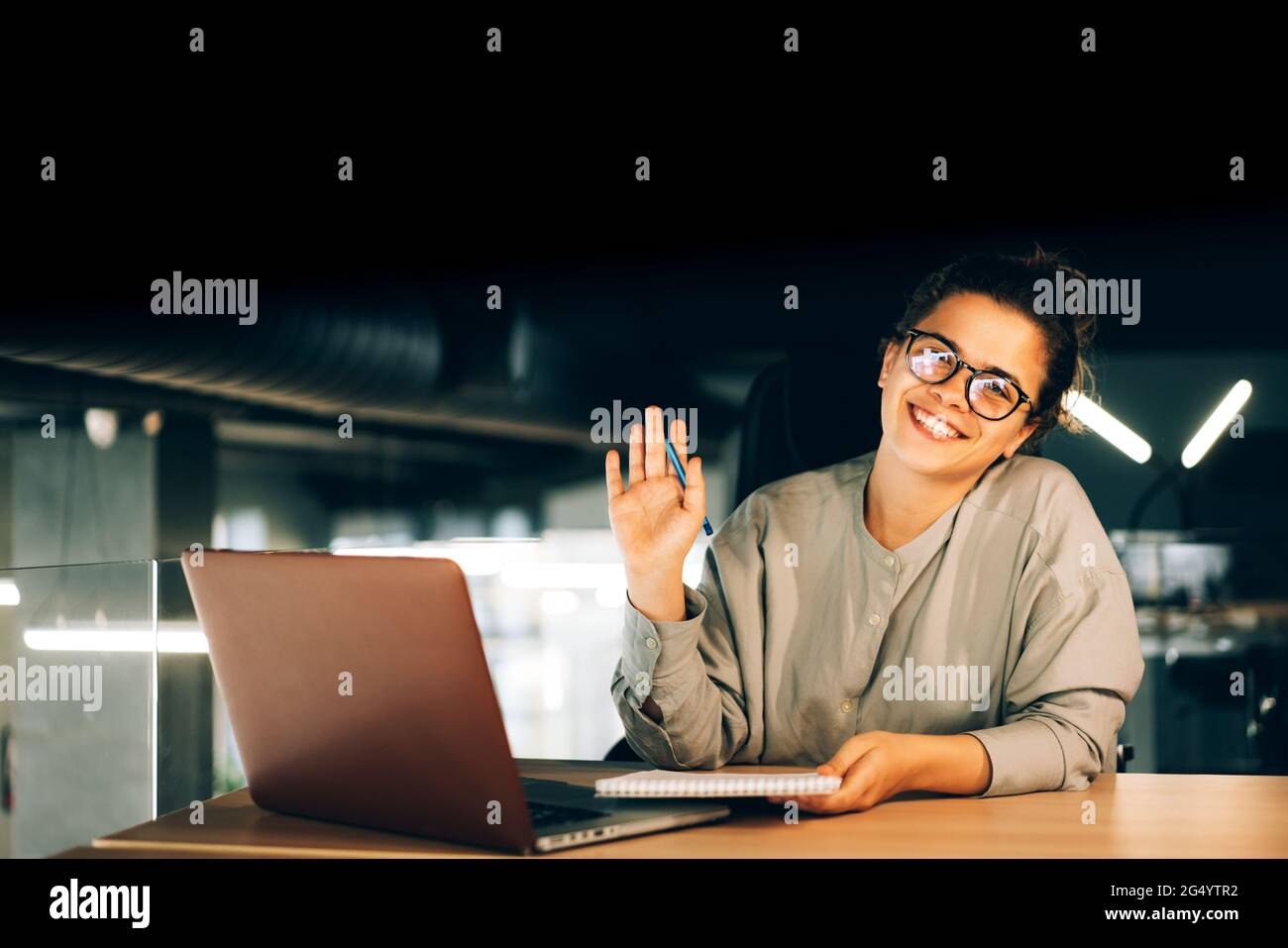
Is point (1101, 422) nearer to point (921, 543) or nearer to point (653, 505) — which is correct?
point (921, 543)

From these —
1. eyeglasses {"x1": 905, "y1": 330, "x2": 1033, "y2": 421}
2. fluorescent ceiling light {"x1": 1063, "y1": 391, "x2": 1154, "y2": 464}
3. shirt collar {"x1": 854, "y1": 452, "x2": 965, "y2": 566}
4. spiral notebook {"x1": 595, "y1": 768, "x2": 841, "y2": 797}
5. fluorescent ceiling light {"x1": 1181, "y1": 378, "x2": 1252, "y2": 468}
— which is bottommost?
spiral notebook {"x1": 595, "y1": 768, "x2": 841, "y2": 797}

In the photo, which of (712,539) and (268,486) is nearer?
(712,539)

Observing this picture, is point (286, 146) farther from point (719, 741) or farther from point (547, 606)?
point (547, 606)

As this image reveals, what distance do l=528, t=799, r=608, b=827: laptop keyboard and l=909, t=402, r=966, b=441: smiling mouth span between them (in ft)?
2.62

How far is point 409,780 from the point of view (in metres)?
1.06

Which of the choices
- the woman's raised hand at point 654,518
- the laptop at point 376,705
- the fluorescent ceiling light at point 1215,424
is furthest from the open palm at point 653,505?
the fluorescent ceiling light at point 1215,424

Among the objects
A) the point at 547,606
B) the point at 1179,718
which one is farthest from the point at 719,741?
the point at 547,606

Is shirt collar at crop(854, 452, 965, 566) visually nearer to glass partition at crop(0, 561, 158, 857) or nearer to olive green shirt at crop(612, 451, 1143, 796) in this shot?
olive green shirt at crop(612, 451, 1143, 796)

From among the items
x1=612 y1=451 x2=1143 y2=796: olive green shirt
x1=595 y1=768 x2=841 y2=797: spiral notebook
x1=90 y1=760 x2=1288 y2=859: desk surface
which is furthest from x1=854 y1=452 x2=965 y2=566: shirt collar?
x1=595 y1=768 x2=841 y2=797: spiral notebook

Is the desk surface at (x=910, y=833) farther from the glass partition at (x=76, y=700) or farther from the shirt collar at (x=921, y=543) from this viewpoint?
the glass partition at (x=76, y=700)

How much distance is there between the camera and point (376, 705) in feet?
3.45

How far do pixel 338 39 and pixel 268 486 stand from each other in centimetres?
444

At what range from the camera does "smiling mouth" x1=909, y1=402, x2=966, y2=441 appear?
1.67 meters
